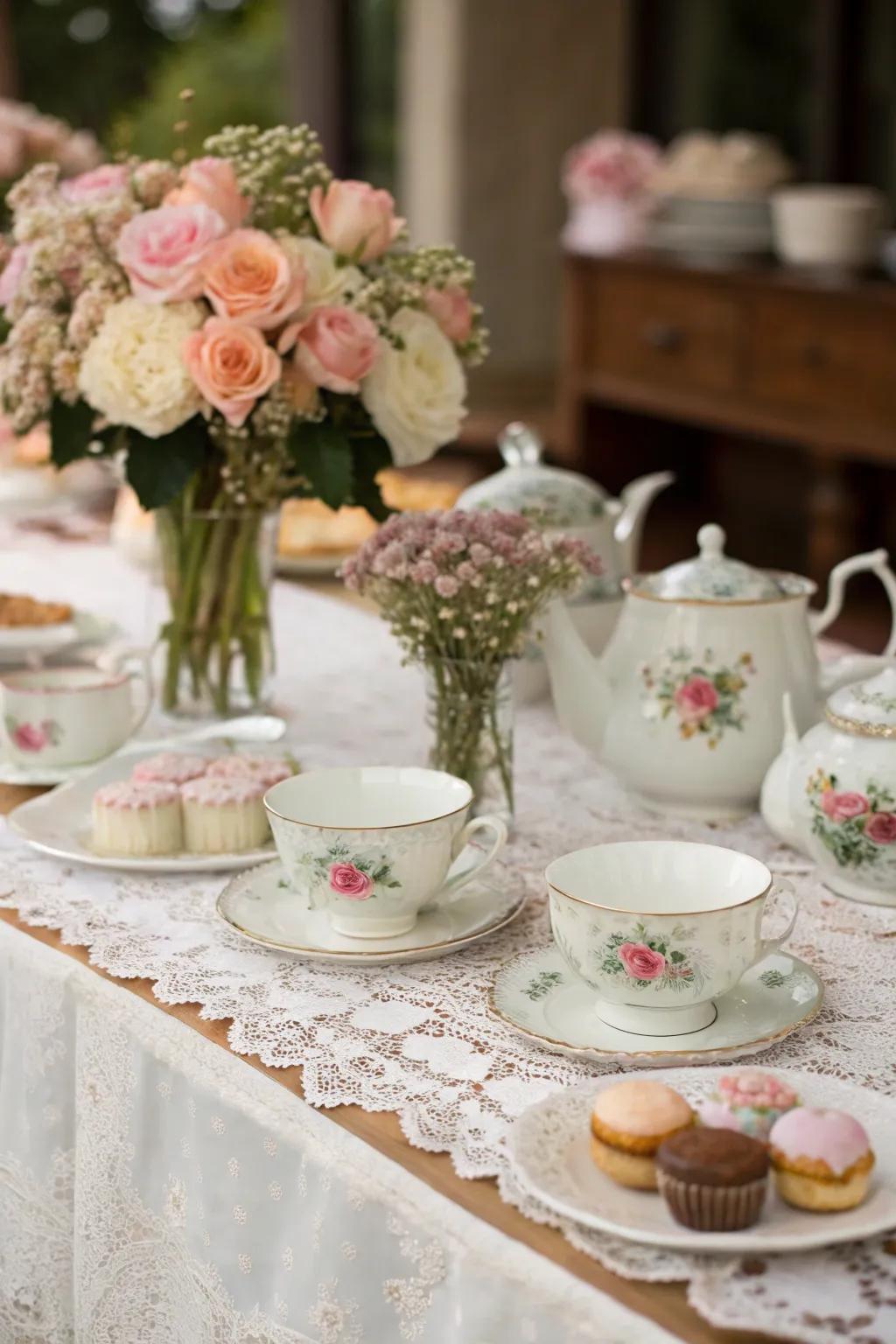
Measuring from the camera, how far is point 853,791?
1052mm

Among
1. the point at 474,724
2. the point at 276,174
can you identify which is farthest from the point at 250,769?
the point at 276,174

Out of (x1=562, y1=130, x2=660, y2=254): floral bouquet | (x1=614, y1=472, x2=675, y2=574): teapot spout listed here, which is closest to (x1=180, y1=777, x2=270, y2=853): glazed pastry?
(x1=614, y1=472, x2=675, y2=574): teapot spout

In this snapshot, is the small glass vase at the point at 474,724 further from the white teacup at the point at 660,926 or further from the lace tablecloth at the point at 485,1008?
the white teacup at the point at 660,926

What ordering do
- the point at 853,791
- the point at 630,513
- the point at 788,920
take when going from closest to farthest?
the point at 788,920 → the point at 853,791 → the point at 630,513

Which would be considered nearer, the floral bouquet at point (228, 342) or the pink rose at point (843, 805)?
the pink rose at point (843, 805)

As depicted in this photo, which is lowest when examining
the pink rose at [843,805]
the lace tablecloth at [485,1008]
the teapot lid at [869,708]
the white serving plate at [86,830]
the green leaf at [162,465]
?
the lace tablecloth at [485,1008]

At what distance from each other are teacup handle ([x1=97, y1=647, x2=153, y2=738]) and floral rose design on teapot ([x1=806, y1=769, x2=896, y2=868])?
0.56 meters

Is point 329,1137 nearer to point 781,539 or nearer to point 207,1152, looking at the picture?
point 207,1152

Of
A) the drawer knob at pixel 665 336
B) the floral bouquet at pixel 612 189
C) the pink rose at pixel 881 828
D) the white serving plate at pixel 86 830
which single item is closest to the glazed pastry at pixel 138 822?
the white serving plate at pixel 86 830

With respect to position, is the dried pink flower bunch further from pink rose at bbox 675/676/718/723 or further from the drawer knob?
the drawer knob

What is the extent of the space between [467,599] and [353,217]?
14.0 inches

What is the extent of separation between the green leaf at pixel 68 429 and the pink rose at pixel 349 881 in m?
0.54

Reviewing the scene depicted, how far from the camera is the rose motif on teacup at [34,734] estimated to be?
132 cm

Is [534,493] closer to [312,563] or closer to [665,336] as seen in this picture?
[312,563]
